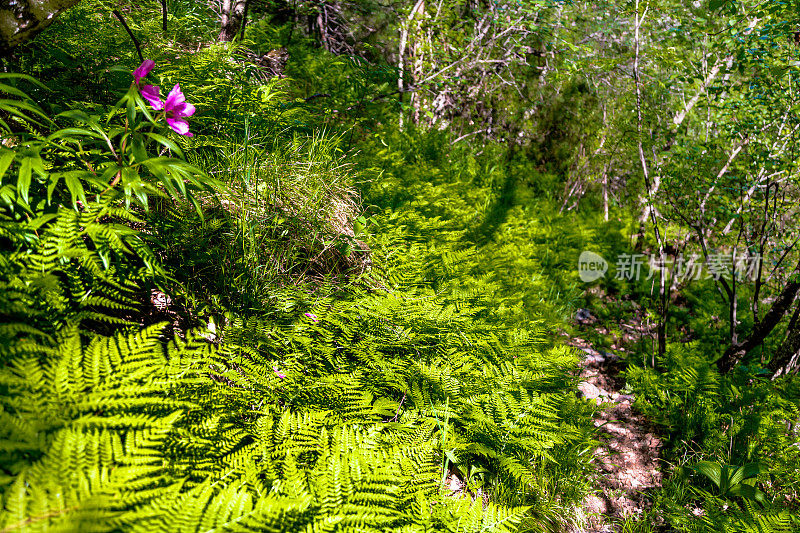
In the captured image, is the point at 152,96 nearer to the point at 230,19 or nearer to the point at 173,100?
the point at 173,100

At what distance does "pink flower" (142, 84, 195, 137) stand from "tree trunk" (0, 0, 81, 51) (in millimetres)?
413

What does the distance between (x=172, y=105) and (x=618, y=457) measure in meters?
3.26

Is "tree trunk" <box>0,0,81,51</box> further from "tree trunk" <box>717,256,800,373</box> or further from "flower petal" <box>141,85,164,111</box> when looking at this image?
"tree trunk" <box>717,256,800,373</box>

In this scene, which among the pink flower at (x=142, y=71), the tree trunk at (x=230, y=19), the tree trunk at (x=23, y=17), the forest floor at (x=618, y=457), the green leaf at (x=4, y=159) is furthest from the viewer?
the tree trunk at (x=230, y=19)

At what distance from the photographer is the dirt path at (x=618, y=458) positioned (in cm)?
247

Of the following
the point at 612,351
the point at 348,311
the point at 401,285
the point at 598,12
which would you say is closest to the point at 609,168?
the point at 598,12

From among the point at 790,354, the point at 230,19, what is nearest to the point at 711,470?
the point at 790,354

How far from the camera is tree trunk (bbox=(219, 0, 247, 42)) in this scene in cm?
368

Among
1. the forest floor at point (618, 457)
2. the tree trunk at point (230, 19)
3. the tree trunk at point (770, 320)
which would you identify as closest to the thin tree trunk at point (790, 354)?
the tree trunk at point (770, 320)

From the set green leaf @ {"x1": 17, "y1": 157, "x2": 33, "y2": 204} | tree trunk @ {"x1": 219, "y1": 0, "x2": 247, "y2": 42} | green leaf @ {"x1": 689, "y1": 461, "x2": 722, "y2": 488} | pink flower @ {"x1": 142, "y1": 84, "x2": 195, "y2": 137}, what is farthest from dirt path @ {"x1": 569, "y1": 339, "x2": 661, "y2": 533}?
tree trunk @ {"x1": 219, "y1": 0, "x2": 247, "y2": 42}

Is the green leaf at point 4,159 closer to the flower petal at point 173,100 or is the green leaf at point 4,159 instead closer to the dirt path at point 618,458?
the flower petal at point 173,100

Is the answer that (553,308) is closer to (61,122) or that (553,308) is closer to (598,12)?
(61,122)

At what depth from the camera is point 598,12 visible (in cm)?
712

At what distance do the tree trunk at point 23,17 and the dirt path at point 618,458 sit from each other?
3.22 metres
